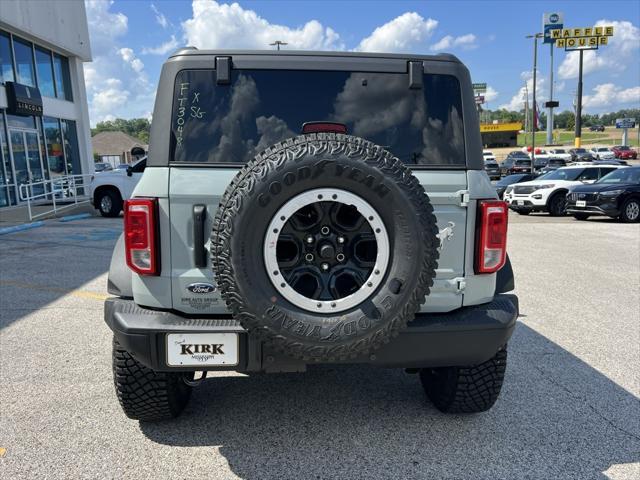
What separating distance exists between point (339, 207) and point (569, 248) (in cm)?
883

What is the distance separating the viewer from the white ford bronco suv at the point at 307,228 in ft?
7.42

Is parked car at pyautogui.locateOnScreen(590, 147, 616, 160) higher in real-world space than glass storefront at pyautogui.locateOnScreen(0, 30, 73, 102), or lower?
lower

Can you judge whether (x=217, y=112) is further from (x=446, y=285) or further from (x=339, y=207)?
(x=446, y=285)

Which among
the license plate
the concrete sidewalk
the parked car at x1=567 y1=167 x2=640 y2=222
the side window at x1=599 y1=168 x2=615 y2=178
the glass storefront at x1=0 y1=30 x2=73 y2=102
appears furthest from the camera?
the glass storefront at x1=0 y1=30 x2=73 y2=102

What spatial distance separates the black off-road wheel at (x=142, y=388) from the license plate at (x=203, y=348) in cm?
46

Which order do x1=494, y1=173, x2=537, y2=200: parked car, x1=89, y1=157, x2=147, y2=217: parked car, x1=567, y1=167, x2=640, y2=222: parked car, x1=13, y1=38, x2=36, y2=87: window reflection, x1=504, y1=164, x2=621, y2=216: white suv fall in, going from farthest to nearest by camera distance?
1. x1=494, y1=173, x2=537, y2=200: parked car
2. x1=13, y1=38, x2=36, y2=87: window reflection
3. x1=504, y1=164, x2=621, y2=216: white suv
4. x1=89, y1=157, x2=147, y2=217: parked car
5. x1=567, y1=167, x2=640, y2=222: parked car

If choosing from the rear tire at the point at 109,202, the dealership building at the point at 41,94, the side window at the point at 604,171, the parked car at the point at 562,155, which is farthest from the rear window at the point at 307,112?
the parked car at the point at 562,155

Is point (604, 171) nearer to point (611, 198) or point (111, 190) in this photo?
point (611, 198)

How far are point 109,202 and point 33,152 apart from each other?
648cm

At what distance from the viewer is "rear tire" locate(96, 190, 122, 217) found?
47.3 feet

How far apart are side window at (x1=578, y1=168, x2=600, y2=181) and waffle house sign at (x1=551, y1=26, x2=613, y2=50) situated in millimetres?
59061

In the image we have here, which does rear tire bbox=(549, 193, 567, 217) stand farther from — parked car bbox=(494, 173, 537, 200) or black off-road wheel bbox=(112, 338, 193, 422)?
black off-road wheel bbox=(112, 338, 193, 422)

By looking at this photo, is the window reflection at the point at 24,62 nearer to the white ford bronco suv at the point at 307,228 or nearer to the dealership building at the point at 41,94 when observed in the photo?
the dealership building at the point at 41,94

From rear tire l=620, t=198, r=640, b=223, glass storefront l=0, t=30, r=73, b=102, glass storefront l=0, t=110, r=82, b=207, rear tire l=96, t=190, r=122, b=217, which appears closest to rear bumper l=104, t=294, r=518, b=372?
rear tire l=96, t=190, r=122, b=217
